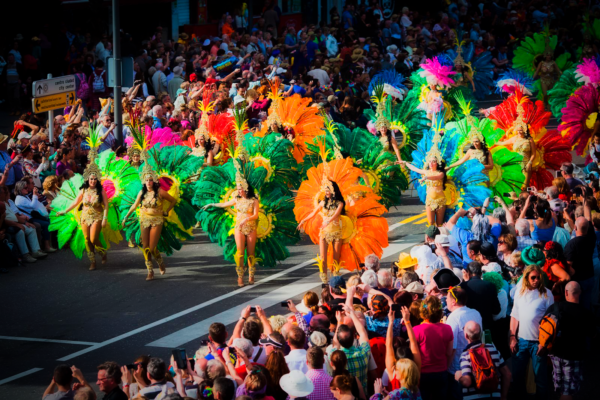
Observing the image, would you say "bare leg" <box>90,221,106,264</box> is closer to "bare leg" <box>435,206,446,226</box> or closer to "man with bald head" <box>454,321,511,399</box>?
"bare leg" <box>435,206,446,226</box>

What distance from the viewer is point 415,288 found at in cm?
915

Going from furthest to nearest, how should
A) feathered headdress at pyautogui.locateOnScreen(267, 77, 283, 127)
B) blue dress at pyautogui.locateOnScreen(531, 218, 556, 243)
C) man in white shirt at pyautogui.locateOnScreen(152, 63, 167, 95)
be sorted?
man in white shirt at pyautogui.locateOnScreen(152, 63, 167, 95) < feathered headdress at pyautogui.locateOnScreen(267, 77, 283, 127) < blue dress at pyautogui.locateOnScreen(531, 218, 556, 243)

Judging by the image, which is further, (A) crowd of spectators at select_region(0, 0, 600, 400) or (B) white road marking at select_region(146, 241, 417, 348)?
(B) white road marking at select_region(146, 241, 417, 348)

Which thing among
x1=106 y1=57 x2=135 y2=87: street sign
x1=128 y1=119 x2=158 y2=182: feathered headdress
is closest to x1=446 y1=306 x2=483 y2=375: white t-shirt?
x1=128 y1=119 x2=158 y2=182: feathered headdress

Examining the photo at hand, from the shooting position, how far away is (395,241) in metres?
15.2

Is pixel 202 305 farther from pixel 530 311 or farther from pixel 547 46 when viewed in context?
pixel 547 46

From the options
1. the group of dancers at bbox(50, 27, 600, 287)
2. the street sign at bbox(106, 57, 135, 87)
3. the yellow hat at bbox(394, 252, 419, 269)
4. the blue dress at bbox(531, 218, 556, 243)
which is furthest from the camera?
the street sign at bbox(106, 57, 135, 87)

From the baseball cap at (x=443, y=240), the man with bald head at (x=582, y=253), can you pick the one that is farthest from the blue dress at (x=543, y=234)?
the baseball cap at (x=443, y=240)

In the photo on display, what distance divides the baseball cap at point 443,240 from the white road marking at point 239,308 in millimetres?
2724

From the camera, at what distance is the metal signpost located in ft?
53.6

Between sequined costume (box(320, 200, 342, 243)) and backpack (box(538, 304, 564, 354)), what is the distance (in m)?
4.26

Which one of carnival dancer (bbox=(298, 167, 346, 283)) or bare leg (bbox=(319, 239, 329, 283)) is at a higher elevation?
carnival dancer (bbox=(298, 167, 346, 283))

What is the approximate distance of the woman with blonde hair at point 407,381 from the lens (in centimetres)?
717

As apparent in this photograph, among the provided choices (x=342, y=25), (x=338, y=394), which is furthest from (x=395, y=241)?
(x=342, y=25)
